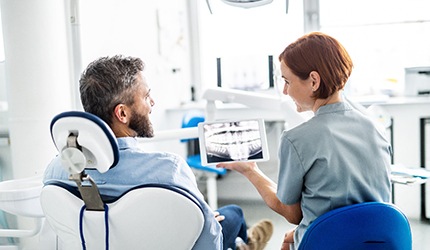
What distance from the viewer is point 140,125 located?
1442 mm

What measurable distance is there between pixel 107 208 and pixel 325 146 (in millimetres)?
606

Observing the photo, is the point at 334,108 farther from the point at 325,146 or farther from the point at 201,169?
the point at 201,169

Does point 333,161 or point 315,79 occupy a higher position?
point 315,79

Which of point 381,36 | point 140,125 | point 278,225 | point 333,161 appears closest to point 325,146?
point 333,161

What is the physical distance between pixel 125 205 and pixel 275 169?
Answer: 9.30 feet

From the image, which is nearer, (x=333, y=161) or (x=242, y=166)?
(x=333, y=161)

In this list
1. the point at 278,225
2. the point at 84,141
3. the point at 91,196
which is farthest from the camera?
the point at 278,225

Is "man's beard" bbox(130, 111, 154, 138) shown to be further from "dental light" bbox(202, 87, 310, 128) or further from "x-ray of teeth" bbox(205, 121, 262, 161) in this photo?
"dental light" bbox(202, 87, 310, 128)

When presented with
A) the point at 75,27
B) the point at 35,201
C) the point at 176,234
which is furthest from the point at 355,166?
the point at 75,27

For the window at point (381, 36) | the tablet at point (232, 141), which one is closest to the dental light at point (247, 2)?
the tablet at point (232, 141)

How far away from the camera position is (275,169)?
12.9 feet

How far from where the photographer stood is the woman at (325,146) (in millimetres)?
1329

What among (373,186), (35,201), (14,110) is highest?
(14,110)

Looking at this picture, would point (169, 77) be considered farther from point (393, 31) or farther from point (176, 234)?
point (176, 234)
